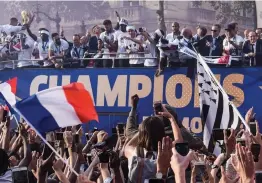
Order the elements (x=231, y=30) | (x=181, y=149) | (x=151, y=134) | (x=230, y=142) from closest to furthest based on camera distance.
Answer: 1. (x=181, y=149)
2. (x=151, y=134)
3. (x=230, y=142)
4. (x=231, y=30)

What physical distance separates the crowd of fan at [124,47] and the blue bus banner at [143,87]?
0.55 feet

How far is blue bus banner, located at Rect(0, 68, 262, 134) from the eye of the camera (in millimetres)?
16812

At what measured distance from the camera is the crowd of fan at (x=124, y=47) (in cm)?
1648

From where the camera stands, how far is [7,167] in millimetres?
7066

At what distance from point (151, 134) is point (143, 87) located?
10.6 metres

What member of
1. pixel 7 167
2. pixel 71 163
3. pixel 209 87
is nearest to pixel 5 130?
pixel 71 163

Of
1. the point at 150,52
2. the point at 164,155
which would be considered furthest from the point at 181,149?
the point at 150,52

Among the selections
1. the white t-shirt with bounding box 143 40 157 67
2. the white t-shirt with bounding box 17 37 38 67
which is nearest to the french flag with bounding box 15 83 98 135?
the white t-shirt with bounding box 143 40 157 67

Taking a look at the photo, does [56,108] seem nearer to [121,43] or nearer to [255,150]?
[255,150]

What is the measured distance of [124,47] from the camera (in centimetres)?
1756

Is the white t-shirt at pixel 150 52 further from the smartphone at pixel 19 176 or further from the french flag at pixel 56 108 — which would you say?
the smartphone at pixel 19 176

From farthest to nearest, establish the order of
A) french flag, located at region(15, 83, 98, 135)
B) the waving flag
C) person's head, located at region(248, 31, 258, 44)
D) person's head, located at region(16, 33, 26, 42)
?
person's head, located at region(16, 33, 26, 42)
person's head, located at region(248, 31, 258, 44)
the waving flag
french flag, located at region(15, 83, 98, 135)

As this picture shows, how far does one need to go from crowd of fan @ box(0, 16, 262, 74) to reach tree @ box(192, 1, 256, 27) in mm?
24358

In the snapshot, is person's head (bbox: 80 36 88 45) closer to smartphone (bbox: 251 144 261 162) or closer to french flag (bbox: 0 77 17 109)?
french flag (bbox: 0 77 17 109)
